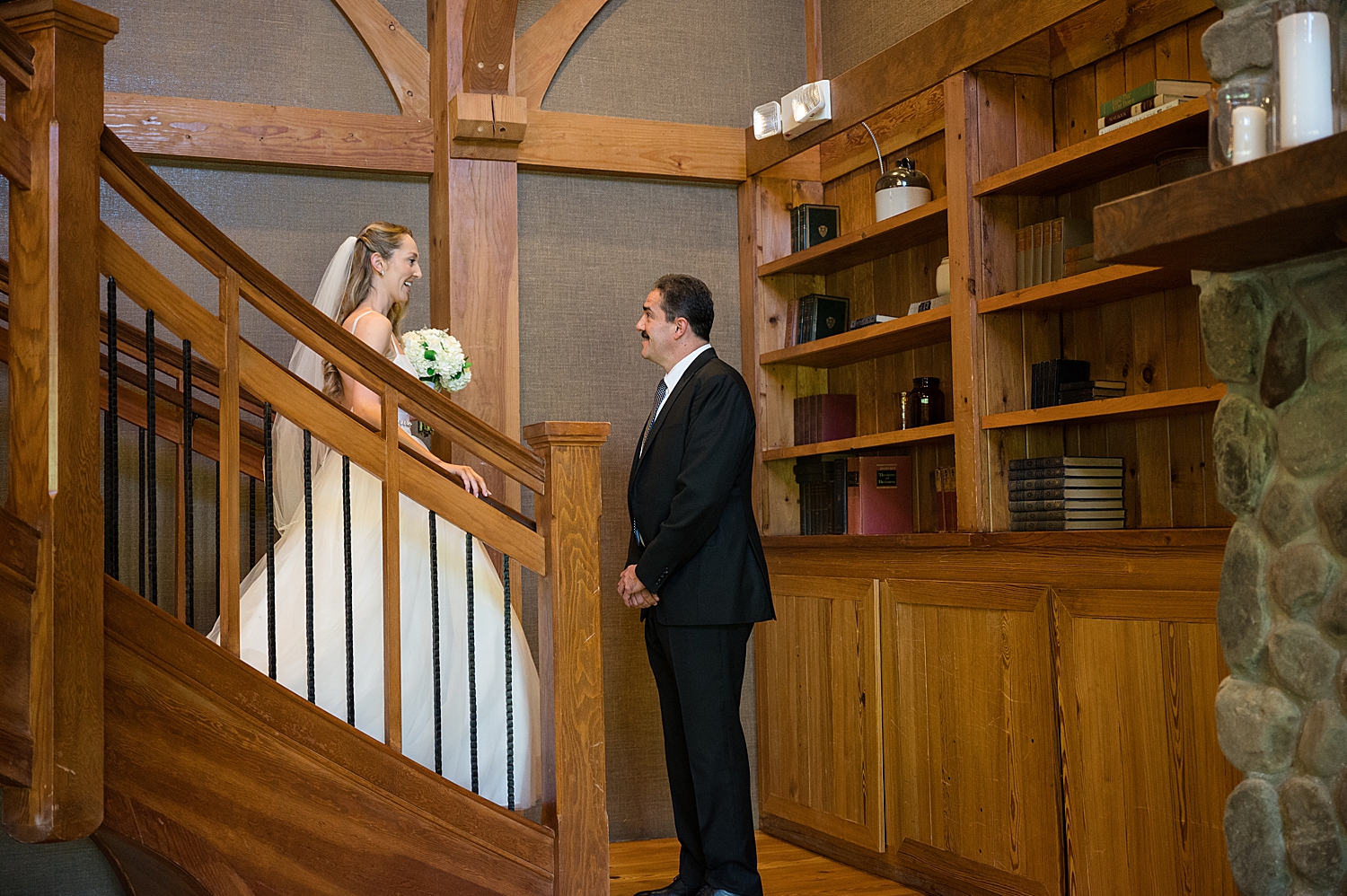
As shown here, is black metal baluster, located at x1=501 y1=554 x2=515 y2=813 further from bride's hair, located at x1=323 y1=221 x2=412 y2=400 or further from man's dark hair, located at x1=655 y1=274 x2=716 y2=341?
bride's hair, located at x1=323 y1=221 x2=412 y2=400

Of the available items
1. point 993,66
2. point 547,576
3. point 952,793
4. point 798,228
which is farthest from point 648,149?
point 952,793

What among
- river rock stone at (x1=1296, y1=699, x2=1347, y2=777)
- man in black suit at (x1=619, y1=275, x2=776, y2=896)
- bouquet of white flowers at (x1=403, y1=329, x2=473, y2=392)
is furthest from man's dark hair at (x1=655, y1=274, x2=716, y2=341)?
river rock stone at (x1=1296, y1=699, x2=1347, y2=777)

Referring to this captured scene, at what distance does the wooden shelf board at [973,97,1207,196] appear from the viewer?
3125 mm

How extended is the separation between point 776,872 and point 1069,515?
5.14ft

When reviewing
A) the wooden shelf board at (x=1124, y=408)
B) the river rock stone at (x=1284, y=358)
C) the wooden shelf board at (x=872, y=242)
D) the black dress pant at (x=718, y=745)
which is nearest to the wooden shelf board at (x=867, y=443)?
the wooden shelf board at (x=1124, y=408)

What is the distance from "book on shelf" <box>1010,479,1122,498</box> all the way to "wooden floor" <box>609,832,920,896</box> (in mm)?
1283

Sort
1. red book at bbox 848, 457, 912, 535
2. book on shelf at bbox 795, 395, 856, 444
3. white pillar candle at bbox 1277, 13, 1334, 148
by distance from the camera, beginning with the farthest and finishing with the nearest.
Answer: book on shelf at bbox 795, 395, 856, 444
red book at bbox 848, 457, 912, 535
white pillar candle at bbox 1277, 13, 1334, 148

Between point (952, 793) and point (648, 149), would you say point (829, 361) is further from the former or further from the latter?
point (952, 793)

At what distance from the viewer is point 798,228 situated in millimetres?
4773

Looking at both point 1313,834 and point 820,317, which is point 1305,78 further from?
point 820,317

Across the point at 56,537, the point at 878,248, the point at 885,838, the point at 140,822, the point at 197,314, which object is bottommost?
the point at 885,838

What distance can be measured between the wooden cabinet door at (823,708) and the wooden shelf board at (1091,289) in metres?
1.05

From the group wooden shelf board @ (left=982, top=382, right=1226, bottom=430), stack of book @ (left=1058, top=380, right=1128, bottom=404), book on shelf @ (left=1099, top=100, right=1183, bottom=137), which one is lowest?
wooden shelf board @ (left=982, top=382, right=1226, bottom=430)

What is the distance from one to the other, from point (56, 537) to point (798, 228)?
3104mm
